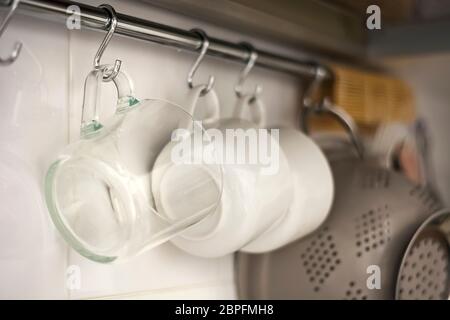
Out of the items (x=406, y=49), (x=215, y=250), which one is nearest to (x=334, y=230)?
(x=215, y=250)

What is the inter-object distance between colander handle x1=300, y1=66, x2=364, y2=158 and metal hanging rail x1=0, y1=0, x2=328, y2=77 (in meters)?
0.08

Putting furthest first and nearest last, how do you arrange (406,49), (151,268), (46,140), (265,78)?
(406,49)
(265,78)
(151,268)
(46,140)

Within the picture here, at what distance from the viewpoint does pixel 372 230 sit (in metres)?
0.72

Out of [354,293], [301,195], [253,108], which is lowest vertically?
[354,293]

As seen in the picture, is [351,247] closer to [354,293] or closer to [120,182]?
[354,293]

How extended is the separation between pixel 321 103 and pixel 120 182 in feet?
1.47

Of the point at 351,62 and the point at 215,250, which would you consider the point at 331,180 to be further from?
the point at 351,62

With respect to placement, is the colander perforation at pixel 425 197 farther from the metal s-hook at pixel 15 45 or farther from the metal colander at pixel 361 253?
the metal s-hook at pixel 15 45

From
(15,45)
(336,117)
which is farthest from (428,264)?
(15,45)

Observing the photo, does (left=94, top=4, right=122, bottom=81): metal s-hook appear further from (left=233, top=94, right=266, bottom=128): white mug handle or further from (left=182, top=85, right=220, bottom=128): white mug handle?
(left=233, top=94, right=266, bottom=128): white mug handle

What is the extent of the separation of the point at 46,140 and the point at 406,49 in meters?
0.61

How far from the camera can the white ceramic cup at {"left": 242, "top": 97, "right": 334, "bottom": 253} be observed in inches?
27.2

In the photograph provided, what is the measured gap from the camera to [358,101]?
944 millimetres

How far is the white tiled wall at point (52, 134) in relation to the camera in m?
0.56
